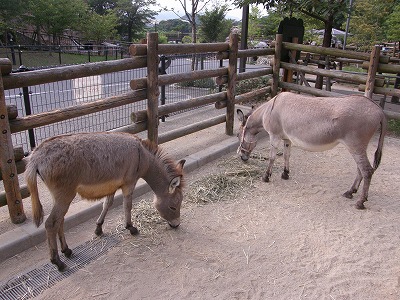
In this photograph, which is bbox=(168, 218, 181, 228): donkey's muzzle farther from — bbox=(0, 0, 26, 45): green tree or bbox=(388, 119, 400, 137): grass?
bbox=(0, 0, 26, 45): green tree

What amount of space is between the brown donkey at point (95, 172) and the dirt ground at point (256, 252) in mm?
287

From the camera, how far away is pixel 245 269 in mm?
3072

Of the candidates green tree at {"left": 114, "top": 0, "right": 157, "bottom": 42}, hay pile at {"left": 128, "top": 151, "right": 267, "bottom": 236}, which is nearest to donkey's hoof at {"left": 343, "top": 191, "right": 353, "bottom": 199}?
hay pile at {"left": 128, "top": 151, "right": 267, "bottom": 236}

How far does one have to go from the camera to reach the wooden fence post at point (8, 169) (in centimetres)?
307

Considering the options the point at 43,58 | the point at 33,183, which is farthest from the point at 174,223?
the point at 43,58

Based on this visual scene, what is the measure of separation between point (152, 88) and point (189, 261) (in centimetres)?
241

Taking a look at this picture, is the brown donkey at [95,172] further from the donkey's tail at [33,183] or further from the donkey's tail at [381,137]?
the donkey's tail at [381,137]

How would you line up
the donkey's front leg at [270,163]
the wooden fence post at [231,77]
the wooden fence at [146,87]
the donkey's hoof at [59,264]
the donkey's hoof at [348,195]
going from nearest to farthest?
the donkey's hoof at [59,264]
the wooden fence at [146,87]
the donkey's hoof at [348,195]
the donkey's front leg at [270,163]
the wooden fence post at [231,77]

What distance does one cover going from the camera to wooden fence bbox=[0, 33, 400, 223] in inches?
127

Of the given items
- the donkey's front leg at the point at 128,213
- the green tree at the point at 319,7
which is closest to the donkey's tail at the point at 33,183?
the donkey's front leg at the point at 128,213

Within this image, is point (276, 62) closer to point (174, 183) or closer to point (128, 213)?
point (174, 183)

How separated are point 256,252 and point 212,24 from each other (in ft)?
69.5

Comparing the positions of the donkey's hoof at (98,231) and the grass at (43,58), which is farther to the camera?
the grass at (43,58)

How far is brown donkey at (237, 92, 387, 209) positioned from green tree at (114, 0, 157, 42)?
86.5 ft
